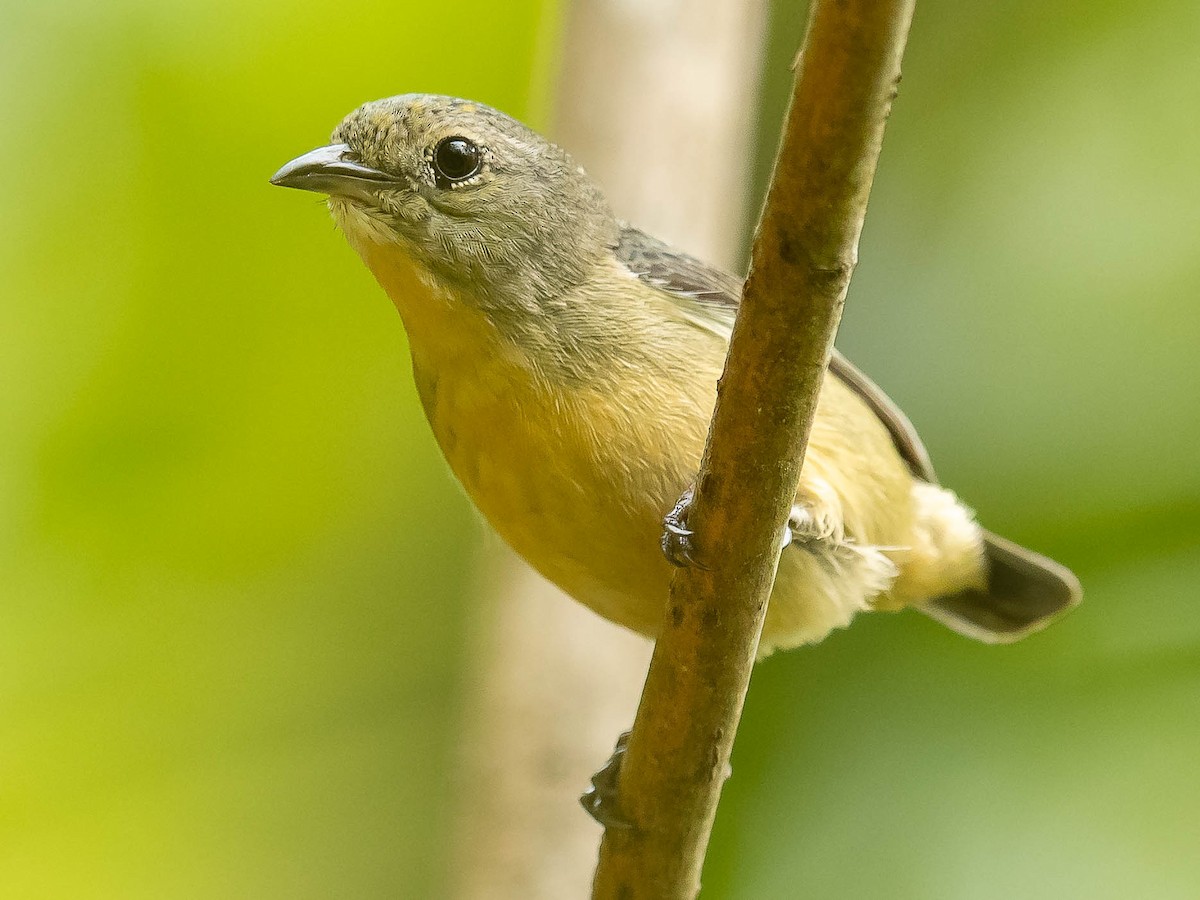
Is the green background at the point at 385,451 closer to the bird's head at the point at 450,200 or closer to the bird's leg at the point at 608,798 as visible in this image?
the bird's leg at the point at 608,798

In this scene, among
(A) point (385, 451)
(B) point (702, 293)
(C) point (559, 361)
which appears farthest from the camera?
(A) point (385, 451)

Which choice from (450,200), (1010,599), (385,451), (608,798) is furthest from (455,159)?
(385,451)

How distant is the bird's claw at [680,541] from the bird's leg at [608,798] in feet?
1.87

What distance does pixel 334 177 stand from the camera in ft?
8.95

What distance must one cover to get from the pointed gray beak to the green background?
5.29ft

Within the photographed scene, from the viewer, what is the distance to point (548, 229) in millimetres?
2912

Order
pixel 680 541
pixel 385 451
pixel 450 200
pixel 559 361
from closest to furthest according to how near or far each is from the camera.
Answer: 1. pixel 680 541
2. pixel 559 361
3. pixel 450 200
4. pixel 385 451

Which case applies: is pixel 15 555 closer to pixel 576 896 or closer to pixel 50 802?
pixel 50 802

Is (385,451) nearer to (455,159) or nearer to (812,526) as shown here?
(455,159)

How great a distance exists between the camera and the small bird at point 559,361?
2648 millimetres

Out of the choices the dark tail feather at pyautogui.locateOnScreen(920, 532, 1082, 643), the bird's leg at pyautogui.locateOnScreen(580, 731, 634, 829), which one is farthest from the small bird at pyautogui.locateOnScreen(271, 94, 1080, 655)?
the dark tail feather at pyautogui.locateOnScreen(920, 532, 1082, 643)

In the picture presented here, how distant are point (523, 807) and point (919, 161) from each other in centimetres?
267

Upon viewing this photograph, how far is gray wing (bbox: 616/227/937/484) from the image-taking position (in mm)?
2979

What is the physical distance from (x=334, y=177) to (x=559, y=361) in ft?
2.04
